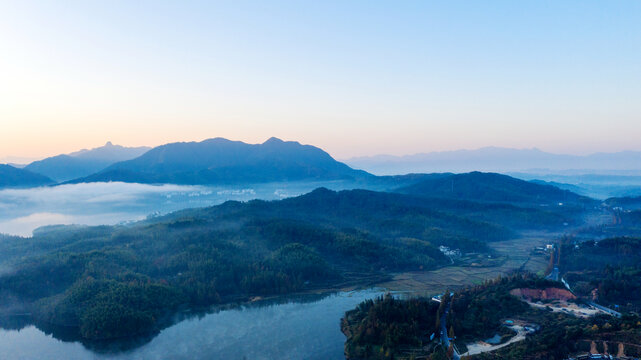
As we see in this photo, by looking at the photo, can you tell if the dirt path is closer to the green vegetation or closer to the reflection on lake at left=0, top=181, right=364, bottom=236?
the green vegetation

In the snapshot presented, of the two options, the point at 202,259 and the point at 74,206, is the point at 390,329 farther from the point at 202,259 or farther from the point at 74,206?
the point at 74,206

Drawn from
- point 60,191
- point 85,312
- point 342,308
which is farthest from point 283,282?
point 60,191

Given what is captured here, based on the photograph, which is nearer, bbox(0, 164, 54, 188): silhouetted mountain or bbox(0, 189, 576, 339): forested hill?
bbox(0, 189, 576, 339): forested hill

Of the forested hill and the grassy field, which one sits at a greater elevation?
the forested hill

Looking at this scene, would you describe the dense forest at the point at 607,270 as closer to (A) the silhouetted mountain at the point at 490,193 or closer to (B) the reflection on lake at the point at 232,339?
(B) the reflection on lake at the point at 232,339

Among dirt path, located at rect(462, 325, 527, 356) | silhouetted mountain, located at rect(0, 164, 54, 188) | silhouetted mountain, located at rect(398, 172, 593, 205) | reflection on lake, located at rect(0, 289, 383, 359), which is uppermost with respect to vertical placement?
silhouetted mountain, located at rect(0, 164, 54, 188)

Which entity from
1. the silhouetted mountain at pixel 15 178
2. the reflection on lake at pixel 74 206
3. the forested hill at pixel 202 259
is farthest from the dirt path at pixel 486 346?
the silhouetted mountain at pixel 15 178

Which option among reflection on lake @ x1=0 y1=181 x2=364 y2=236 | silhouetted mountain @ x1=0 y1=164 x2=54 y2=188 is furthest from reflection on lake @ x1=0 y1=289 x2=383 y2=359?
silhouetted mountain @ x1=0 y1=164 x2=54 y2=188

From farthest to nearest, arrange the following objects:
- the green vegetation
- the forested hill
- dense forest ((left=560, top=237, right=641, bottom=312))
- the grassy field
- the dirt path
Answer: the grassy field → the forested hill → dense forest ((left=560, top=237, right=641, bottom=312)) → the green vegetation → the dirt path
